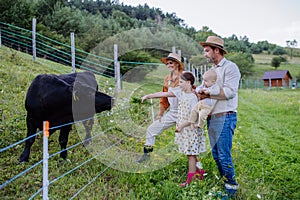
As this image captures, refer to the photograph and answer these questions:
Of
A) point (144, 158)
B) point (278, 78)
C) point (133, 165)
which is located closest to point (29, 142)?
point (133, 165)

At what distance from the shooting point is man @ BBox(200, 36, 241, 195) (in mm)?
2807

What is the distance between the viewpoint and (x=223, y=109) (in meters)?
2.93

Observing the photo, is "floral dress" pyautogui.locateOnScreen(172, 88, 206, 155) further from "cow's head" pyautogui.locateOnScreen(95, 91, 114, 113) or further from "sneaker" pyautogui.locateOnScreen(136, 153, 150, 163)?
"cow's head" pyautogui.locateOnScreen(95, 91, 114, 113)

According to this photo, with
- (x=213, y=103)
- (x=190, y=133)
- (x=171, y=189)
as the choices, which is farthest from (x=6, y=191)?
(x=213, y=103)

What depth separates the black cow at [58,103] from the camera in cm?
396

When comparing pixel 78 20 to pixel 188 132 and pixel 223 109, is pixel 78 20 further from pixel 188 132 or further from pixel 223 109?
pixel 223 109

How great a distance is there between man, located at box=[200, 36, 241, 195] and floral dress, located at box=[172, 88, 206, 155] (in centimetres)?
26

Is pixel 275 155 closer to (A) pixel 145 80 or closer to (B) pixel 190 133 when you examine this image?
(B) pixel 190 133

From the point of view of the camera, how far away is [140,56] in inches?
360

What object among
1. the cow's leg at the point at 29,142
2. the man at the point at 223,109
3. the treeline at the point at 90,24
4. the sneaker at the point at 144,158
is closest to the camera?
the man at the point at 223,109

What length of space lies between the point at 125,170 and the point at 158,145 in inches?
50.1

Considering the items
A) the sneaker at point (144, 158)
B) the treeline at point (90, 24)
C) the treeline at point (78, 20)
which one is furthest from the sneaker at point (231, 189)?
the treeline at point (78, 20)

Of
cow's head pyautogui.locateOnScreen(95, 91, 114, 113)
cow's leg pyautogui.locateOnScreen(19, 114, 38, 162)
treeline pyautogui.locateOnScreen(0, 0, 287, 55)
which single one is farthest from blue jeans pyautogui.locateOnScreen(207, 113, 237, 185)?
treeline pyautogui.locateOnScreen(0, 0, 287, 55)

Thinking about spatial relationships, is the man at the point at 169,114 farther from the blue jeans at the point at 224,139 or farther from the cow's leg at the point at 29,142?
the cow's leg at the point at 29,142
